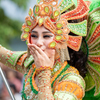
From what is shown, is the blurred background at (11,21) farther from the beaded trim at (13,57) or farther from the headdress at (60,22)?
the headdress at (60,22)

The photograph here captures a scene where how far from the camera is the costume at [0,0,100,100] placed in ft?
5.08

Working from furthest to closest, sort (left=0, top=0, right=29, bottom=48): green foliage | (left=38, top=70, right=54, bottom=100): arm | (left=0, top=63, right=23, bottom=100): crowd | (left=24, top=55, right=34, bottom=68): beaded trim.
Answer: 1. (left=0, top=0, right=29, bottom=48): green foliage
2. (left=0, top=63, right=23, bottom=100): crowd
3. (left=24, top=55, right=34, bottom=68): beaded trim
4. (left=38, top=70, right=54, bottom=100): arm

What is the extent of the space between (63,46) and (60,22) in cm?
19

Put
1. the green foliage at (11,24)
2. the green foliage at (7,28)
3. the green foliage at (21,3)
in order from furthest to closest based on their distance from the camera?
the green foliage at (21,3) → the green foliage at (11,24) → the green foliage at (7,28)

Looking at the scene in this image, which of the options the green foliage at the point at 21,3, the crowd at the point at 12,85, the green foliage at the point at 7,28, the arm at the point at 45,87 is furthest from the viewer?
the green foliage at the point at 21,3

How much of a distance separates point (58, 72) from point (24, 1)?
5422 millimetres

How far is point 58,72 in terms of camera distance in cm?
168

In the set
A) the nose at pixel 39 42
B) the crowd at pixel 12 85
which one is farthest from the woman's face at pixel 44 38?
the crowd at pixel 12 85

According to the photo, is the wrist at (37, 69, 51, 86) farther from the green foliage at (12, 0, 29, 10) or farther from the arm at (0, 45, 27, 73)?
the green foliage at (12, 0, 29, 10)

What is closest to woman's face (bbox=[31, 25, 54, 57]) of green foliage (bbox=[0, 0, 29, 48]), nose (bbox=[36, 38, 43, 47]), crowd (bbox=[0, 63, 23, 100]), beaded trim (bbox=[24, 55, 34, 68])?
nose (bbox=[36, 38, 43, 47])

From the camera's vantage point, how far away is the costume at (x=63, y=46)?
1549 mm

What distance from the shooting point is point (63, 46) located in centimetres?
162

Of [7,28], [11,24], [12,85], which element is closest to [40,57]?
[12,85]

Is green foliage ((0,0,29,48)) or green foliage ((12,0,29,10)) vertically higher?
green foliage ((12,0,29,10))
